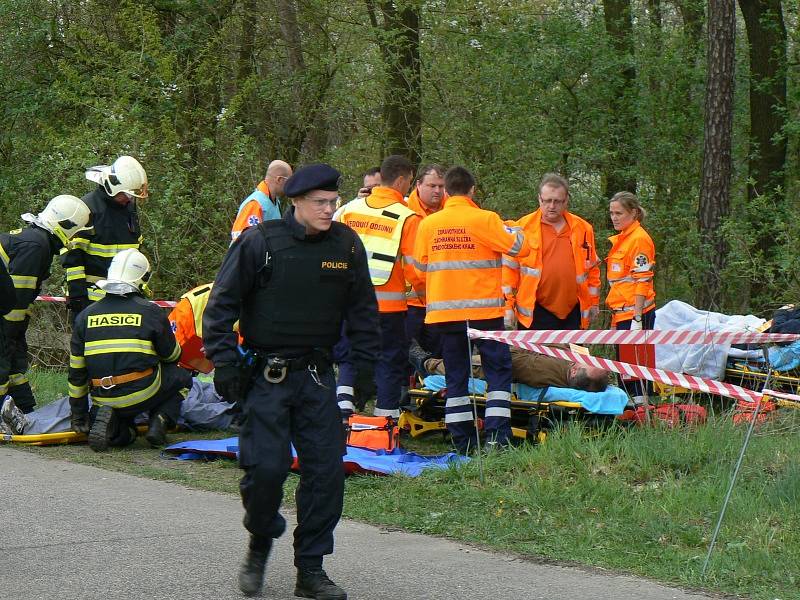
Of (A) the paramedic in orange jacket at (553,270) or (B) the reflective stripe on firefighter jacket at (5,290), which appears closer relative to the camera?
(B) the reflective stripe on firefighter jacket at (5,290)

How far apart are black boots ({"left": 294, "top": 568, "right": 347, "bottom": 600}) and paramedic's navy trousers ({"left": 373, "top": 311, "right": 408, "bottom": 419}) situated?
12.5 feet

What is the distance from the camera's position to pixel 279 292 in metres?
5.19

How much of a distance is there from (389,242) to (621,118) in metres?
8.65

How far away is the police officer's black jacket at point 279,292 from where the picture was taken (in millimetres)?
5117

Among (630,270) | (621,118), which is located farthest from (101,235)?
(621,118)

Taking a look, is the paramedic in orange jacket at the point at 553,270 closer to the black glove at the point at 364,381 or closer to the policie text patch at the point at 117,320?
the policie text patch at the point at 117,320

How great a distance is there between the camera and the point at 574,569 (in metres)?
5.69

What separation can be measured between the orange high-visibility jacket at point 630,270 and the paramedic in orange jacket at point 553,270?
3.72 feet

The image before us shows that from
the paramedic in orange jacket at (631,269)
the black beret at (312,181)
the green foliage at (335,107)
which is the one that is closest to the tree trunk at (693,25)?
the green foliage at (335,107)

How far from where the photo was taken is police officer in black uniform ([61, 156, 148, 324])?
10234 mm

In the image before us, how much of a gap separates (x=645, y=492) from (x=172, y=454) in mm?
3869

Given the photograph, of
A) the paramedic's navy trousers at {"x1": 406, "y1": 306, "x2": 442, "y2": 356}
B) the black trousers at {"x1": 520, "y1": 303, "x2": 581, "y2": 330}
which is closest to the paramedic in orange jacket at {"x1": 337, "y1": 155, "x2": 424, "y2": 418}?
the black trousers at {"x1": 520, "y1": 303, "x2": 581, "y2": 330}

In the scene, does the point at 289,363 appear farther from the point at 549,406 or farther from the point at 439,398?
the point at 439,398

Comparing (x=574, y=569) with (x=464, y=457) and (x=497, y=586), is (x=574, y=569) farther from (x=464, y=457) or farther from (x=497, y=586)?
(x=464, y=457)
